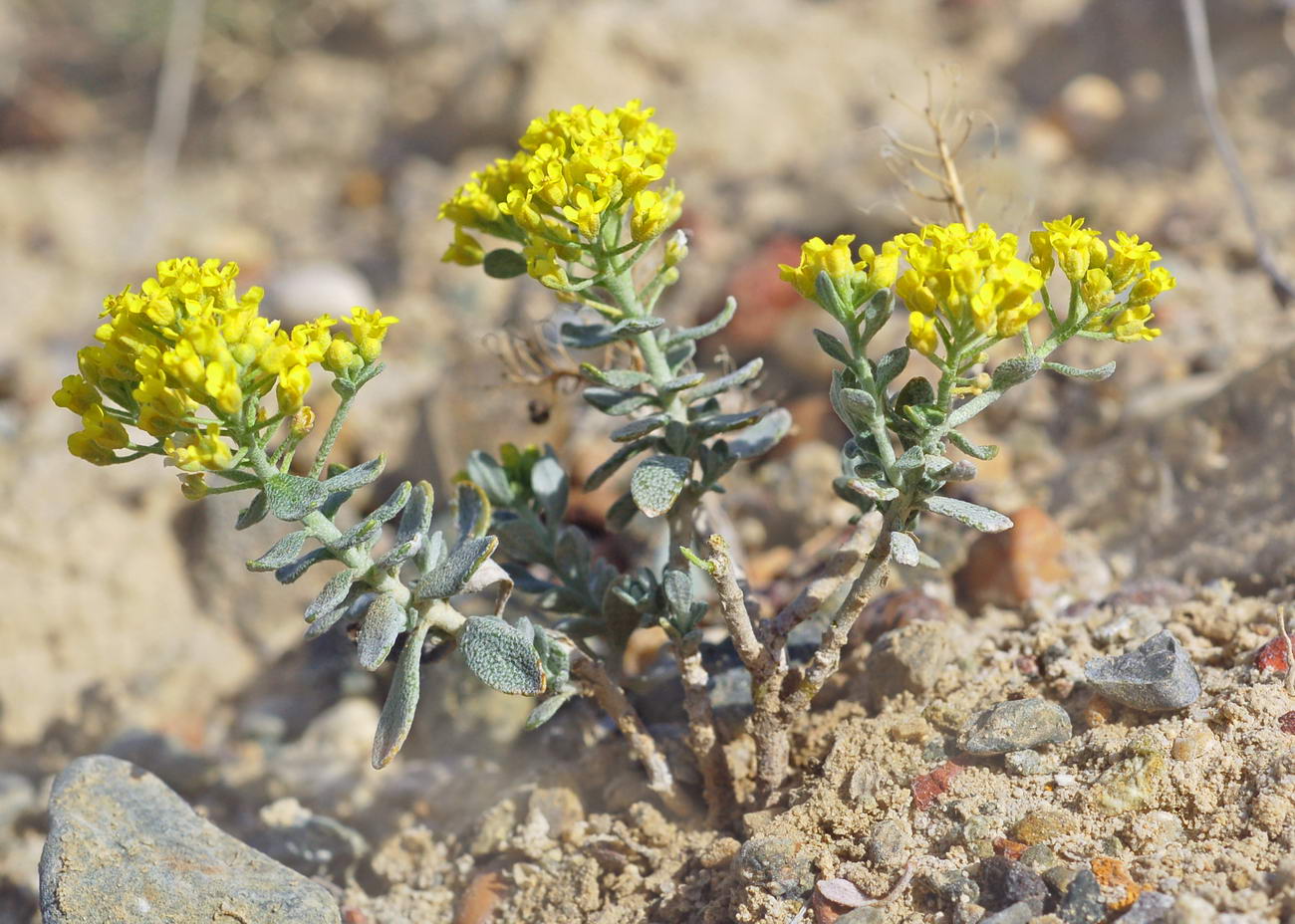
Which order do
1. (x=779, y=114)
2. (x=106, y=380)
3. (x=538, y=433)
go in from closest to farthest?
(x=106, y=380), (x=538, y=433), (x=779, y=114)

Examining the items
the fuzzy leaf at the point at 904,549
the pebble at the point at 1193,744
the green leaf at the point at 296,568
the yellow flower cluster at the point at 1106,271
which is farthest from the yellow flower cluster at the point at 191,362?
the pebble at the point at 1193,744

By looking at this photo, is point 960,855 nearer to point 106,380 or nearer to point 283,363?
point 283,363

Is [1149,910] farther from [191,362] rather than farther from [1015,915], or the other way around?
[191,362]

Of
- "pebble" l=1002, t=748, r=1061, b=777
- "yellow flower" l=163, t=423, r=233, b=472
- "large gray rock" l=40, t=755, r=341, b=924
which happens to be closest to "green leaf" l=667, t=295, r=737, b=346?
"yellow flower" l=163, t=423, r=233, b=472

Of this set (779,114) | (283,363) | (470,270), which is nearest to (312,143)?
(470,270)

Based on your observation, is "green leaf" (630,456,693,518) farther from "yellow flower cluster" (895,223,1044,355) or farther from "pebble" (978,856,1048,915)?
"pebble" (978,856,1048,915)

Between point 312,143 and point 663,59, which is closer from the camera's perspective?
point 663,59

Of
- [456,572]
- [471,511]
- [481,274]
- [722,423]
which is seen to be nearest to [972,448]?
[722,423]
